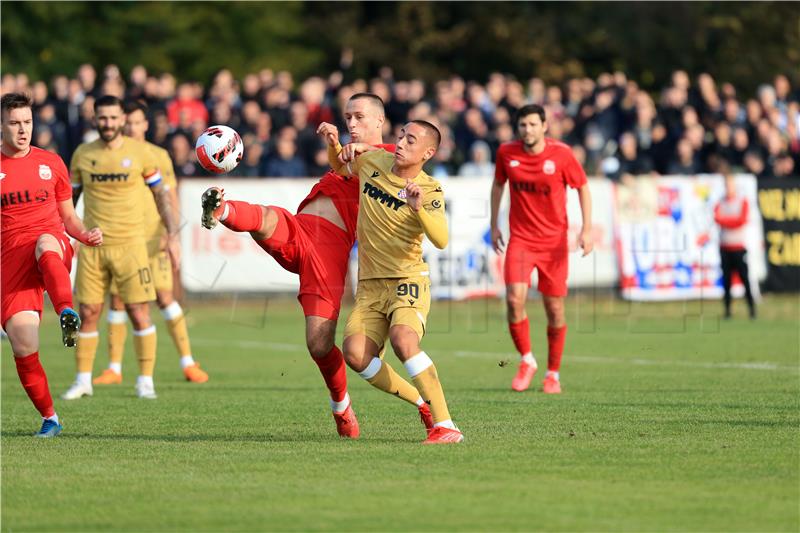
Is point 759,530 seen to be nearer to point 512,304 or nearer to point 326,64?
point 512,304

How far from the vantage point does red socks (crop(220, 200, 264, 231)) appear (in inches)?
355

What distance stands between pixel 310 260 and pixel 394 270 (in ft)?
1.97

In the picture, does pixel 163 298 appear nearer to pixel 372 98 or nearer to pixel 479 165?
pixel 372 98

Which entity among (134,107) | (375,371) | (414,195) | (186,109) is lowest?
(375,371)

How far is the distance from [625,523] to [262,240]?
11.9 feet

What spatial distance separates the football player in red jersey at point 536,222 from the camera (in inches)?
516

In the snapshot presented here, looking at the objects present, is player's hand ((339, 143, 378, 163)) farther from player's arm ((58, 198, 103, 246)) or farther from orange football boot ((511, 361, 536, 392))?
orange football boot ((511, 361, 536, 392))

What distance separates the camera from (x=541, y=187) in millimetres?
13305

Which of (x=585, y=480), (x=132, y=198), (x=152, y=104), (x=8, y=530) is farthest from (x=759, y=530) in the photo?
(x=152, y=104)

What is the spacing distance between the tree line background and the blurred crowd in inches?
445

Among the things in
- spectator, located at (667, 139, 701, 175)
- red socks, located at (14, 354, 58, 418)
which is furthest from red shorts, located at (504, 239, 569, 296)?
spectator, located at (667, 139, 701, 175)

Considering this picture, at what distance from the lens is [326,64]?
4131 cm

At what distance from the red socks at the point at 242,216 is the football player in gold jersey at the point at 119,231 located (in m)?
3.87

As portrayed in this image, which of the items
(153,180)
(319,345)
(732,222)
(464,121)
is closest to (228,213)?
(319,345)
